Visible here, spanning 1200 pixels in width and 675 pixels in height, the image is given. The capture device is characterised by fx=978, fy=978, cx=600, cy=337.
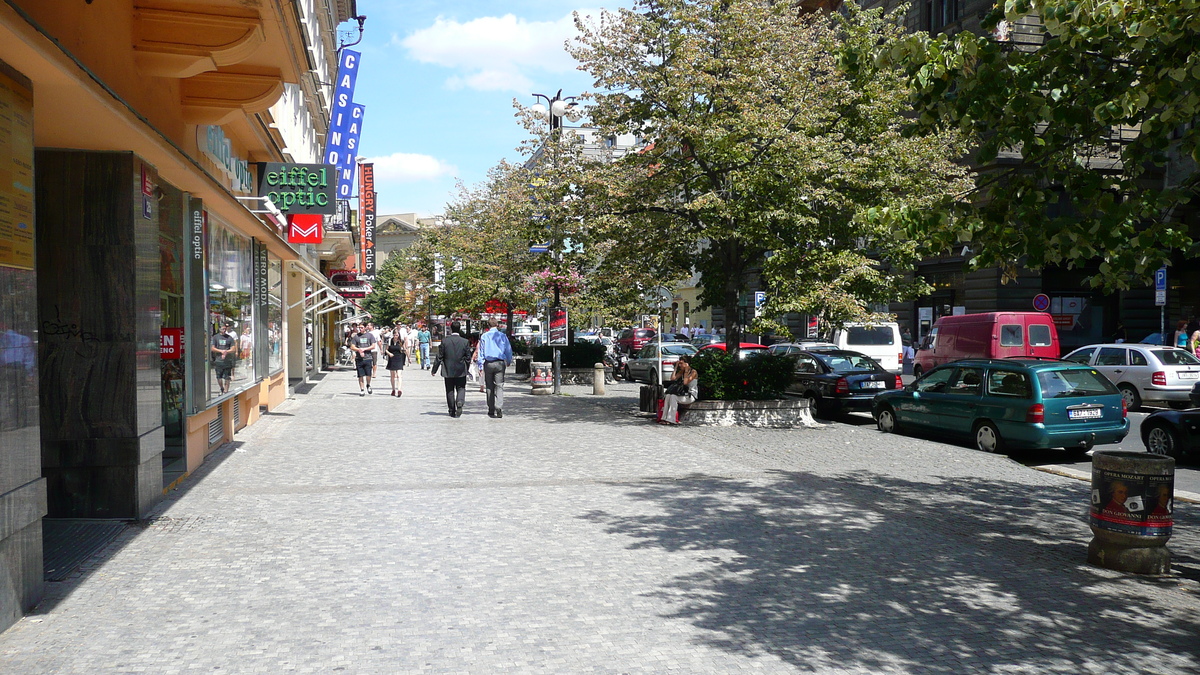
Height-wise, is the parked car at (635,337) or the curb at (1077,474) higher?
the parked car at (635,337)

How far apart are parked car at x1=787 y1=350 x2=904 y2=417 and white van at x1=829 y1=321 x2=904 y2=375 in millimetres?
7914

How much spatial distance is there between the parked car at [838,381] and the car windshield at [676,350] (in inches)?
355

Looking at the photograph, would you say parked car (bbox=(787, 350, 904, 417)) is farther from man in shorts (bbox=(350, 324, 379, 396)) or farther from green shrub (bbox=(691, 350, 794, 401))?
man in shorts (bbox=(350, 324, 379, 396))

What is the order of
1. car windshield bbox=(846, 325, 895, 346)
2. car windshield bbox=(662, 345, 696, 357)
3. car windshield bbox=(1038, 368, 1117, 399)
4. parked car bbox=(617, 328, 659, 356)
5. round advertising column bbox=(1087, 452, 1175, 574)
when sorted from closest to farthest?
round advertising column bbox=(1087, 452, 1175, 574), car windshield bbox=(1038, 368, 1117, 399), car windshield bbox=(846, 325, 895, 346), car windshield bbox=(662, 345, 696, 357), parked car bbox=(617, 328, 659, 356)

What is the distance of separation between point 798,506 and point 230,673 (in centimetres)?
575

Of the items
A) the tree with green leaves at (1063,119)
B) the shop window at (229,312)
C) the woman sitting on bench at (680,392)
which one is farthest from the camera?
the woman sitting on bench at (680,392)

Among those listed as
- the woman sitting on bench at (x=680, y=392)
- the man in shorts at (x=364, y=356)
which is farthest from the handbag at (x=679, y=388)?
the man in shorts at (x=364, y=356)

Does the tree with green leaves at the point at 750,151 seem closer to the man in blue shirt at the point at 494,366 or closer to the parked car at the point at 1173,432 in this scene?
the man in blue shirt at the point at 494,366

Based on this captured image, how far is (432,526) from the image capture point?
316 inches

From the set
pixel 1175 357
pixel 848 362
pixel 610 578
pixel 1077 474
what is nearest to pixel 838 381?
pixel 848 362

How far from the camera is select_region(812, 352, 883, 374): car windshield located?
19000 millimetres

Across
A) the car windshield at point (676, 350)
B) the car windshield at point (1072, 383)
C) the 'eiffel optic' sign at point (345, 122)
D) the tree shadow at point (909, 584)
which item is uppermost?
the 'eiffel optic' sign at point (345, 122)

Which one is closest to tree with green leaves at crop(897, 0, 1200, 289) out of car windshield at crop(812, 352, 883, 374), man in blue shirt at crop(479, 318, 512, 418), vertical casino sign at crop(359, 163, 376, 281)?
man in blue shirt at crop(479, 318, 512, 418)

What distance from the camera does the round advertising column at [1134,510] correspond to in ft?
21.8
